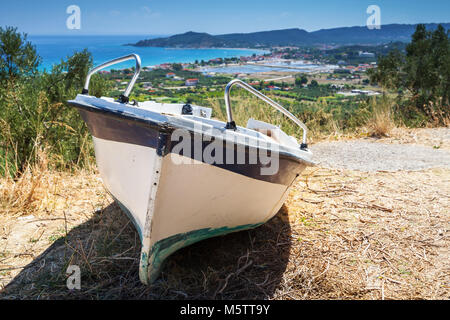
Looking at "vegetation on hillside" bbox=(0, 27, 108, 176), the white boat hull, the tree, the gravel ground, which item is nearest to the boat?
the white boat hull

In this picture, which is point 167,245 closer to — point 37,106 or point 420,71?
point 37,106

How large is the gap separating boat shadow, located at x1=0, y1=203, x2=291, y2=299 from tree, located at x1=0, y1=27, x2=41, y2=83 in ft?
14.0

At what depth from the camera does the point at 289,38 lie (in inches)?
1526

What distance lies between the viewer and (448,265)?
2682mm

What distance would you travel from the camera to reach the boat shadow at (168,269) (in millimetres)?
2533

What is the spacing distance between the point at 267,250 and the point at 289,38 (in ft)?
128

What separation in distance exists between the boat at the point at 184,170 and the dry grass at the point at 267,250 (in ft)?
1.09

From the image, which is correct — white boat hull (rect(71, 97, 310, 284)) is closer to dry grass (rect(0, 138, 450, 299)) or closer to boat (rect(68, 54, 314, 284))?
boat (rect(68, 54, 314, 284))

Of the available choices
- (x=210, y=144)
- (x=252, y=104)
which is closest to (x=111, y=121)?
(x=210, y=144)

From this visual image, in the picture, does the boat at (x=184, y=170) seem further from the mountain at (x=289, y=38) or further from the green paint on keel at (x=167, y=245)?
the mountain at (x=289, y=38)

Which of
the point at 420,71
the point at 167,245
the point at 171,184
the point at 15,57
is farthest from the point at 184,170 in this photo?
the point at 420,71

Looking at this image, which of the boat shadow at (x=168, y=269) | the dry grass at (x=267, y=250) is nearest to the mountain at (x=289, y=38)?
the dry grass at (x=267, y=250)

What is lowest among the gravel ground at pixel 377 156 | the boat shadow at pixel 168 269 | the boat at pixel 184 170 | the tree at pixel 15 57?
the boat shadow at pixel 168 269

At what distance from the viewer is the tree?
20.3 feet
